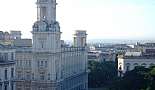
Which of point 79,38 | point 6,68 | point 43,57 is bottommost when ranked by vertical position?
point 6,68

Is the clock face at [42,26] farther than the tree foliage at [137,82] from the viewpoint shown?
Yes

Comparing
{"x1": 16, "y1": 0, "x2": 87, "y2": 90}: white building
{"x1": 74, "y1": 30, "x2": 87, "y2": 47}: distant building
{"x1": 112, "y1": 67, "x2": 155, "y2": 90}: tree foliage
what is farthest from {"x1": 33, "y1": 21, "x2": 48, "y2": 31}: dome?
{"x1": 74, "y1": 30, "x2": 87, "y2": 47}: distant building

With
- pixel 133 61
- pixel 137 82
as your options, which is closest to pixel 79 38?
pixel 133 61

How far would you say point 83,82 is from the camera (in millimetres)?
89312

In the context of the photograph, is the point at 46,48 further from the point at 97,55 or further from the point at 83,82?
the point at 97,55

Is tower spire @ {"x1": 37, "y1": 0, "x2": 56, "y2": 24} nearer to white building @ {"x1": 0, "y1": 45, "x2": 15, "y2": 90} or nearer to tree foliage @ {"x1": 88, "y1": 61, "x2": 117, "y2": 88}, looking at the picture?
white building @ {"x1": 0, "y1": 45, "x2": 15, "y2": 90}

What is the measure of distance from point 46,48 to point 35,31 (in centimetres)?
300

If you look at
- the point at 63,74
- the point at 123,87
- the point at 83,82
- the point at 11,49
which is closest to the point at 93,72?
the point at 83,82

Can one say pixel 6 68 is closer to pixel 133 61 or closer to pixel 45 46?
pixel 45 46

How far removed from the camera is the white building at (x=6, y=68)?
56312 millimetres

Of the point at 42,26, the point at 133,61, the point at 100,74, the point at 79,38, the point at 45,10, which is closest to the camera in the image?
the point at 42,26

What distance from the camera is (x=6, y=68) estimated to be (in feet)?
188

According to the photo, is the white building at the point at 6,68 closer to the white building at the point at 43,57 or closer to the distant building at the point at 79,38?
the white building at the point at 43,57

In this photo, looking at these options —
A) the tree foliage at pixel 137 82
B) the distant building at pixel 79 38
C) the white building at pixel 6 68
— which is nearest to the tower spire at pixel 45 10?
the white building at pixel 6 68
